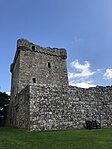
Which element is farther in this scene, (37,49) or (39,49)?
(39,49)

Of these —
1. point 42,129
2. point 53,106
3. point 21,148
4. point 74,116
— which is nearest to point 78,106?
point 74,116

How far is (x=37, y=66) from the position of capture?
84.3 feet

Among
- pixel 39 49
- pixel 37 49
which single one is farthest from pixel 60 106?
pixel 39 49

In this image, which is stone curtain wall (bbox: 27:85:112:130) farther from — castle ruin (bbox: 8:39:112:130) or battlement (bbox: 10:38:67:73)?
battlement (bbox: 10:38:67:73)

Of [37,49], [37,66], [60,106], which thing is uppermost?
[37,49]

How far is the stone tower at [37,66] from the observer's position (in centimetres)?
2430

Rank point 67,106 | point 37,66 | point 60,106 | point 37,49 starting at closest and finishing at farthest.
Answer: point 60,106 → point 67,106 → point 37,66 → point 37,49

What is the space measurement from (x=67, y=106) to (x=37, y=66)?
1116cm

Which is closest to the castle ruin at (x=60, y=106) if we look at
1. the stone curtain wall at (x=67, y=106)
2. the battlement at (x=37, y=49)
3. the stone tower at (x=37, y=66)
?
the stone curtain wall at (x=67, y=106)

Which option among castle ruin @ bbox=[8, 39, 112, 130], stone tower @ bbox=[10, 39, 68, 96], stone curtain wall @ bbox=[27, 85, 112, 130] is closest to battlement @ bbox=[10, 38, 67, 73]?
stone tower @ bbox=[10, 39, 68, 96]

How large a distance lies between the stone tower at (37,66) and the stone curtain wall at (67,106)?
8.38 m

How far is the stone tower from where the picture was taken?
24.3 m

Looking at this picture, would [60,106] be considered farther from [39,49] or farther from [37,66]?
[39,49]

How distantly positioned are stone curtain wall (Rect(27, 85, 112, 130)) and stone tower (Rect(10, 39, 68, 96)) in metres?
8.38
